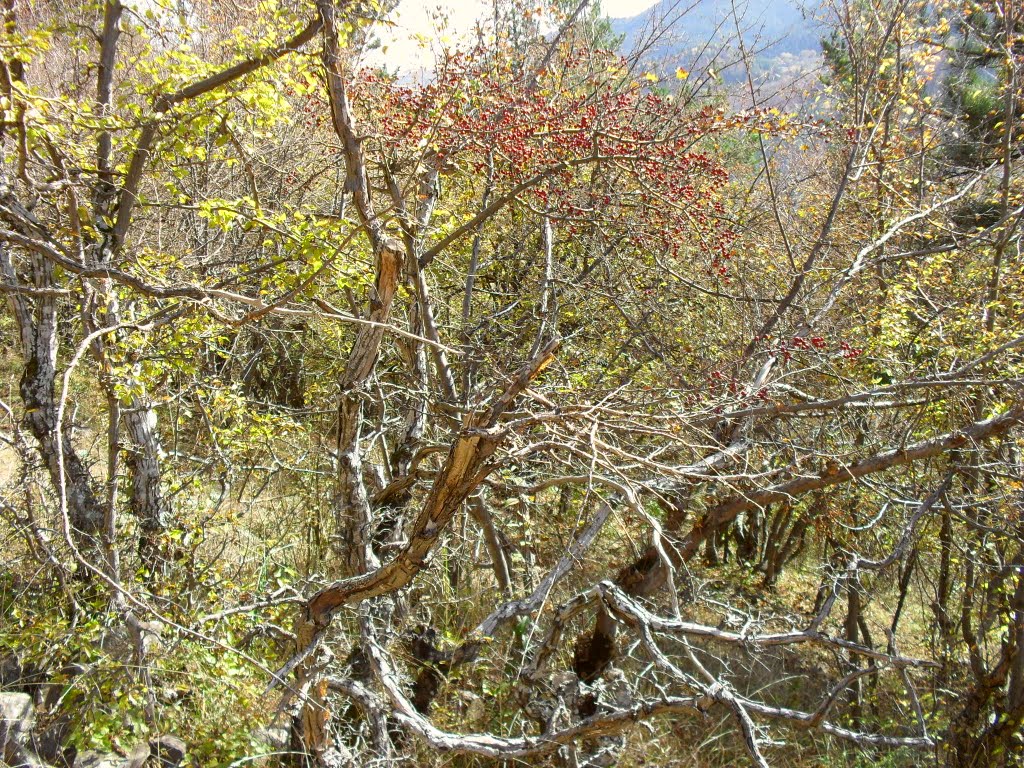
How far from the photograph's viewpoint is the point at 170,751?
415cm

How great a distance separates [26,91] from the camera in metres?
3.40

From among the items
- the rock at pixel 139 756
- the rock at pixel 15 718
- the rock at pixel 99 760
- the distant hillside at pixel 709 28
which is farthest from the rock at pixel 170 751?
the distant hillside at pixel 709 28

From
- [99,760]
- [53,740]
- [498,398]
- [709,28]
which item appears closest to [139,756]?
[99,760]

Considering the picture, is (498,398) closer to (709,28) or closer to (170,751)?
(170,751)

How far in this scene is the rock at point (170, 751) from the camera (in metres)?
4.11

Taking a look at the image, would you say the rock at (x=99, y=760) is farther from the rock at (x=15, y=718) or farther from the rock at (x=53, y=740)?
the rock at (x=15, y=718)

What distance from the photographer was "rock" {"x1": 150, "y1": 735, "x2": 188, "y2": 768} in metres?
4.11

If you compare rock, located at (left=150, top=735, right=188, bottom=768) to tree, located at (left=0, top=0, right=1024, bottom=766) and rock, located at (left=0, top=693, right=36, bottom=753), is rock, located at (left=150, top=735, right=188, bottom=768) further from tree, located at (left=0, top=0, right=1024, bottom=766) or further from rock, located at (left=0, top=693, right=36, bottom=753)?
rock, located at (left=0, top=693, right=36, bottom=753)

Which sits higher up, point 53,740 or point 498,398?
point 498,398

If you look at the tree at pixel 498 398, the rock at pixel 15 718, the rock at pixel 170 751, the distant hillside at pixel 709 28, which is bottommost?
the rock at pixel 170 751

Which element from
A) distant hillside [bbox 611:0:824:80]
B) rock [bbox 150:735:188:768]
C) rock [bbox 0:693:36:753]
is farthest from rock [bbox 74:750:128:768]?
distant hillside [bbox 611:0:824:80]

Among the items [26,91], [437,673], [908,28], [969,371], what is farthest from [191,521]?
[908,28]

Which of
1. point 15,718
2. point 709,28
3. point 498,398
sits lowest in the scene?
point 15,718

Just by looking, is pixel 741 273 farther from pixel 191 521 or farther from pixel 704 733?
pixel 191 521
